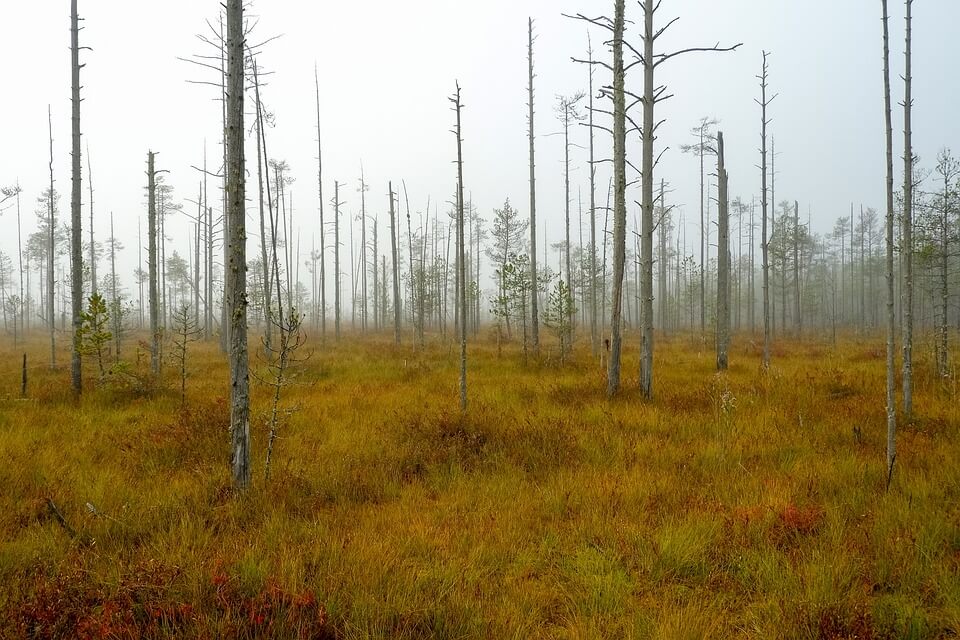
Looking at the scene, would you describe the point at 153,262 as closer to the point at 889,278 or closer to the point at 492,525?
the point at 492,525

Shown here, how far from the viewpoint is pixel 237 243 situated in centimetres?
374

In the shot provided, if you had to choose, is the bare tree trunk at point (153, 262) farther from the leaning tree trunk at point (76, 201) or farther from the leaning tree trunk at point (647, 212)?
the leaning tree trunk at point (647, 212)

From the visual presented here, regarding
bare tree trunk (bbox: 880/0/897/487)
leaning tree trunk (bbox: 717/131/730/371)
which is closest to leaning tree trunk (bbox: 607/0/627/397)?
bare tree trunk (bbox: 880/0/897/487)

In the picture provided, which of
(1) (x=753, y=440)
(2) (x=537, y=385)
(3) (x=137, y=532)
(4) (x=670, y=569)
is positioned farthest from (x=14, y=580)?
(2) (x=537, y=385)

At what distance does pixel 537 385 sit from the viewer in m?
9.29

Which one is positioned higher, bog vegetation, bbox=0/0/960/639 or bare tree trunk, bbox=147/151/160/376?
bare tree trunk, bbox=147/151/160/376

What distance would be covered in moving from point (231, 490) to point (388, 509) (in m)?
1.68

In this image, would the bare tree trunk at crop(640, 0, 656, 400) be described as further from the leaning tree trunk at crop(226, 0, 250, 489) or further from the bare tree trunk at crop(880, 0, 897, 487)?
the leaning tree trunk at crop(226, 0, 250, 489)

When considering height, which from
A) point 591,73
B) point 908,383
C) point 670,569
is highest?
point 591,73

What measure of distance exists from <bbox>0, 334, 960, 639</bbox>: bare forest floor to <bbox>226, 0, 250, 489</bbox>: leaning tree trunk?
0.68 metres

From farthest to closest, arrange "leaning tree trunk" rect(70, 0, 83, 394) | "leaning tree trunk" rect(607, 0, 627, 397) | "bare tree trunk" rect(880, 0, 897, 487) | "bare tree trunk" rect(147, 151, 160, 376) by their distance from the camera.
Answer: "bare tree trunk" rect(147, 151, 160, 376) → "leaning tree trunk" rect(70, 0, 83, 394) → "leaning tree trunk" rect(607, 0, 627, 397) → "bare tree trunk" rect(880, 0, 897, 487)

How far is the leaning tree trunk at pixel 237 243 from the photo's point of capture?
12.3ft

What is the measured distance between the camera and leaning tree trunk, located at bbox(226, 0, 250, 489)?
3.76 m

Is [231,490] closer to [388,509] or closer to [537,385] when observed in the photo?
[388,509]
